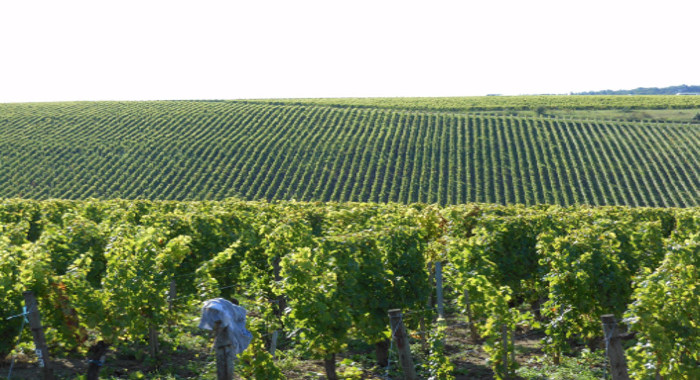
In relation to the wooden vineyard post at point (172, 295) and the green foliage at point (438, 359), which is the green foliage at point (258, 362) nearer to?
the green foliage at point (438, 359)

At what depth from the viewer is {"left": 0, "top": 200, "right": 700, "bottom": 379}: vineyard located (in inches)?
354

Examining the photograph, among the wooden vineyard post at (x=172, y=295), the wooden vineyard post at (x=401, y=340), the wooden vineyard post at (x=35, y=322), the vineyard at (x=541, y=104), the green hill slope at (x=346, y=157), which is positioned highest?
the vineyard at (x=541, y=104)

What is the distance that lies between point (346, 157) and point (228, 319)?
41.4 metres

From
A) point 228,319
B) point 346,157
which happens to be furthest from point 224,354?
point 346,157

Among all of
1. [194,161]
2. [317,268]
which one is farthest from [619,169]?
[317,268]

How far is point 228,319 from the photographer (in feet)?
21.3

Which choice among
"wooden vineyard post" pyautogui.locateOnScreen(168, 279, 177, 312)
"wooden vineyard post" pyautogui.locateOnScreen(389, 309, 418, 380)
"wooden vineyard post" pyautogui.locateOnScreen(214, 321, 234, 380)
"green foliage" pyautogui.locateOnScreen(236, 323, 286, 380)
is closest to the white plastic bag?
"wooden vineyard post" pyautogui.locateOnScreen(214, 321, 234, 380)

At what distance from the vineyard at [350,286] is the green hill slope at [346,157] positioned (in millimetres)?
25683

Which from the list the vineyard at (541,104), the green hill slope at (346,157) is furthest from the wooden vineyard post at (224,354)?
the vineyard at (541,104)

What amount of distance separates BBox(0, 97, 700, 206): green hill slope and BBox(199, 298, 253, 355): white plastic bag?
3240cm

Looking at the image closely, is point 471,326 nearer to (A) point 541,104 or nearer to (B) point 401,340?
(B) point 401,340

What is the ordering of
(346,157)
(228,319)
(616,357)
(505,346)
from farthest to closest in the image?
(346,157), (505,346), (616,357), (228,319)

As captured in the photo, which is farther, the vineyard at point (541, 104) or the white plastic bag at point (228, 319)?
the vineyard at point (541, 104)

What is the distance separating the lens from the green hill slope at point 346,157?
41.3 m
